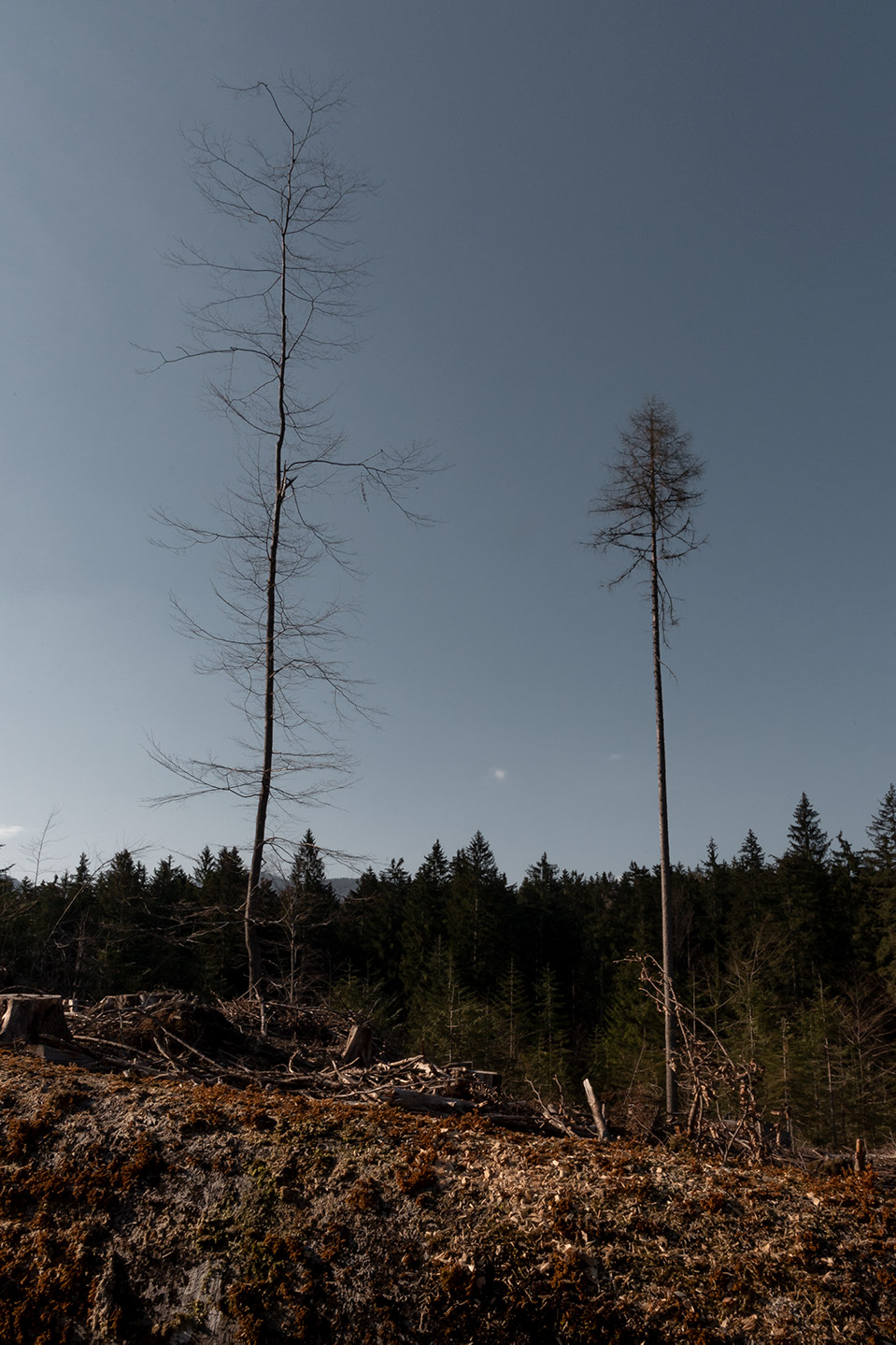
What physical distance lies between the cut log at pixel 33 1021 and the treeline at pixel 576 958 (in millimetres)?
6735

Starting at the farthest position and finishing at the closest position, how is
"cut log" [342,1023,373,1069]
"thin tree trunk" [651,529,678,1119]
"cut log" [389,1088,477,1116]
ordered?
"thin tree trunk" [651,529,678,1119] < "cut log" [342,1023,373,1069] < "cut log" [389,1088,477,1116]

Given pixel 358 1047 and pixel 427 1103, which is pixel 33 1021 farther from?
pixel 427 1103

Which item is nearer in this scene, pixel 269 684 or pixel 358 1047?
pixel 358 1047

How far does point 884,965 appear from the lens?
139ft

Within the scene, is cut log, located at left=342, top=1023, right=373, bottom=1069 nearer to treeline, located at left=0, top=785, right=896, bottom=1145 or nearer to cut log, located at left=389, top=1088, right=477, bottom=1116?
cut log, located at left=389, top=1088, right=477, bottom=1116

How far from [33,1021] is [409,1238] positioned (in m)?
2.69

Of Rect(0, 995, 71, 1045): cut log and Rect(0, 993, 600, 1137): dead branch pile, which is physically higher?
Rect(0, 995, 71, 1045): cut log

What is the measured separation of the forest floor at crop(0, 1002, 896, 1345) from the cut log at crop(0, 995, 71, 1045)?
1.53 m

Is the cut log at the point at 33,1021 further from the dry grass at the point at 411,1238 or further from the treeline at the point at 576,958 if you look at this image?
the treeline at the point at 576,958

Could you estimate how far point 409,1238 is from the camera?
1.47 meters

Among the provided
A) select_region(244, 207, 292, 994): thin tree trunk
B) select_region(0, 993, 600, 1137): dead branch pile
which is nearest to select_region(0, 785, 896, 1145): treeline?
select_region(244, 207, 292, 994): thin tree trunk

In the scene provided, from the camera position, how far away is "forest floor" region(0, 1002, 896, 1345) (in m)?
1.28

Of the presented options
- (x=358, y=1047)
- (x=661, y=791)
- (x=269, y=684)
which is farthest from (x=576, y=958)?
(x=358, y=1047)

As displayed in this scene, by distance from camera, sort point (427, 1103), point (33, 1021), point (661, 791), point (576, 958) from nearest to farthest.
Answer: point (427, 1103) < point (33, 1021) < point (661, 791) < point (576, 958)
